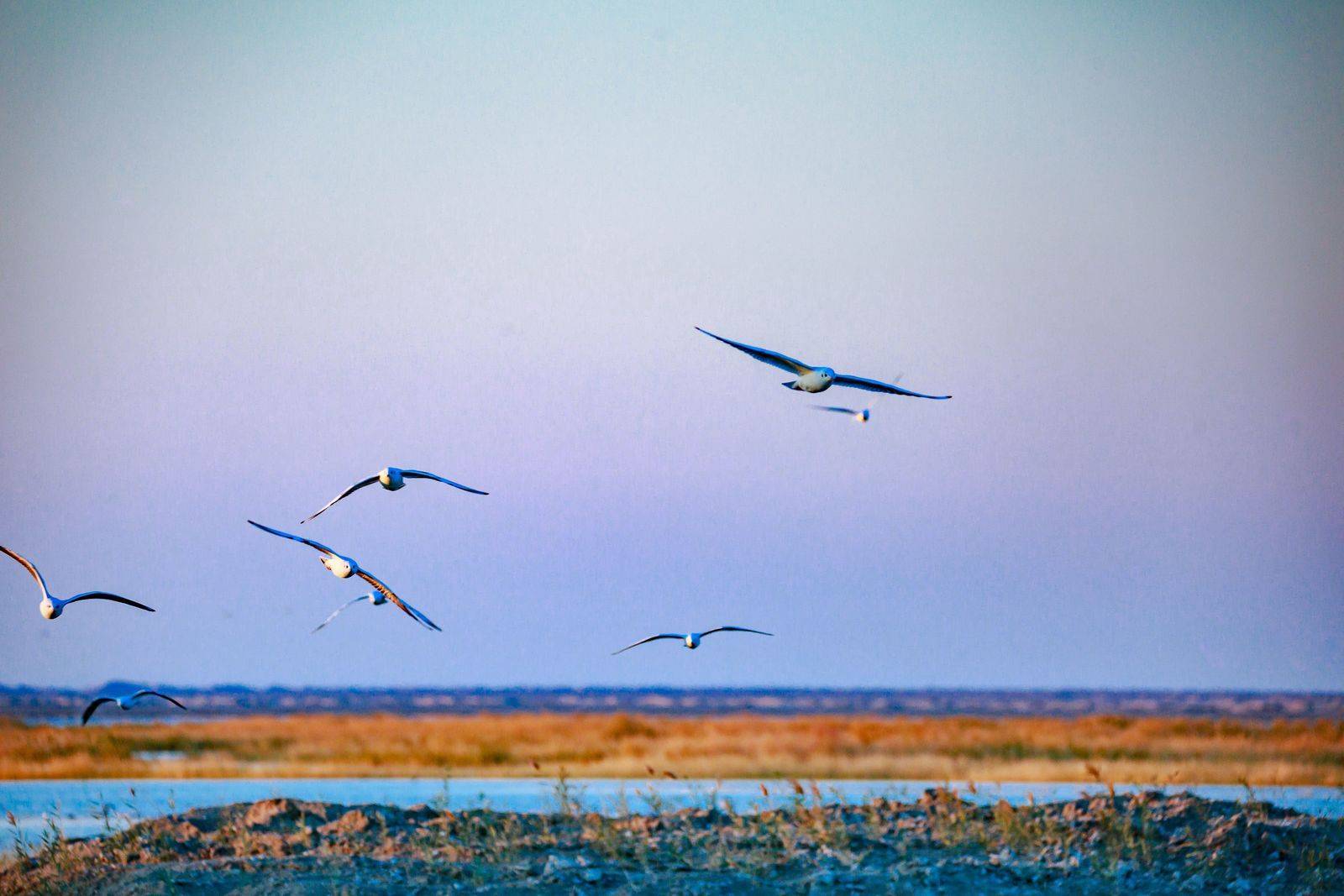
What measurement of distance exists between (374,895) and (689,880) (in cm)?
303

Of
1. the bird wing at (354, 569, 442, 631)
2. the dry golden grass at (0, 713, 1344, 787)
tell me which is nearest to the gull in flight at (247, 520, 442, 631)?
the bird wing at (354, 569, 442, 631)

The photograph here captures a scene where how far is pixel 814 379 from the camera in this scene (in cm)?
1430

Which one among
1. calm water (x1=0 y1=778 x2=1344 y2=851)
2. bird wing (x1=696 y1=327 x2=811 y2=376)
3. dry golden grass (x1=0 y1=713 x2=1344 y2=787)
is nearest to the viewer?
bird wing (x1=696 y1=327 x2=811 y2=376)

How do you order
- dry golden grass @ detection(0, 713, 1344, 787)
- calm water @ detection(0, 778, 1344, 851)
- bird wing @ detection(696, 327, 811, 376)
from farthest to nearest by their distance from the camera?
dry golden grass @ detection(0, 713, 1344, 787) < calm water @ detection(0, 778, 1344, 851) < bird wing @ detection(696, 327, 811, 376)

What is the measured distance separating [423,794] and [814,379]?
13708mm

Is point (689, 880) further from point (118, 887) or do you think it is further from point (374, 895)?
point (118, 887)

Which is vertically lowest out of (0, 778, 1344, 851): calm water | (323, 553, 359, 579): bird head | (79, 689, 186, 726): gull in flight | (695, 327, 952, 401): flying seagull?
(0, 778, 1344, 851): calm water

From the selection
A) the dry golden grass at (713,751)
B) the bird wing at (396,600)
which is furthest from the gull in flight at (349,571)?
the dry golden grass at (713,751)

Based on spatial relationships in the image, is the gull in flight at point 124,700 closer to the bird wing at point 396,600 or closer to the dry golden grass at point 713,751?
the bird wing at point 396,600

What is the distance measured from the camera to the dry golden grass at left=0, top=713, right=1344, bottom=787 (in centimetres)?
3002

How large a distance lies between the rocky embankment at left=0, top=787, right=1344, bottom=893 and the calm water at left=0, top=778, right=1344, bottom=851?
2334mm

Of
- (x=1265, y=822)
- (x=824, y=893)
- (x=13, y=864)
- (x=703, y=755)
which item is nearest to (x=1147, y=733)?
(x=703, y=755)

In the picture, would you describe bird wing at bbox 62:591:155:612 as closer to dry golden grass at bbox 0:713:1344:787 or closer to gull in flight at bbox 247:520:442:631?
gull in flight at bbox 247:520:442:631

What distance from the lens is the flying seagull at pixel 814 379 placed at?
44.7ft
